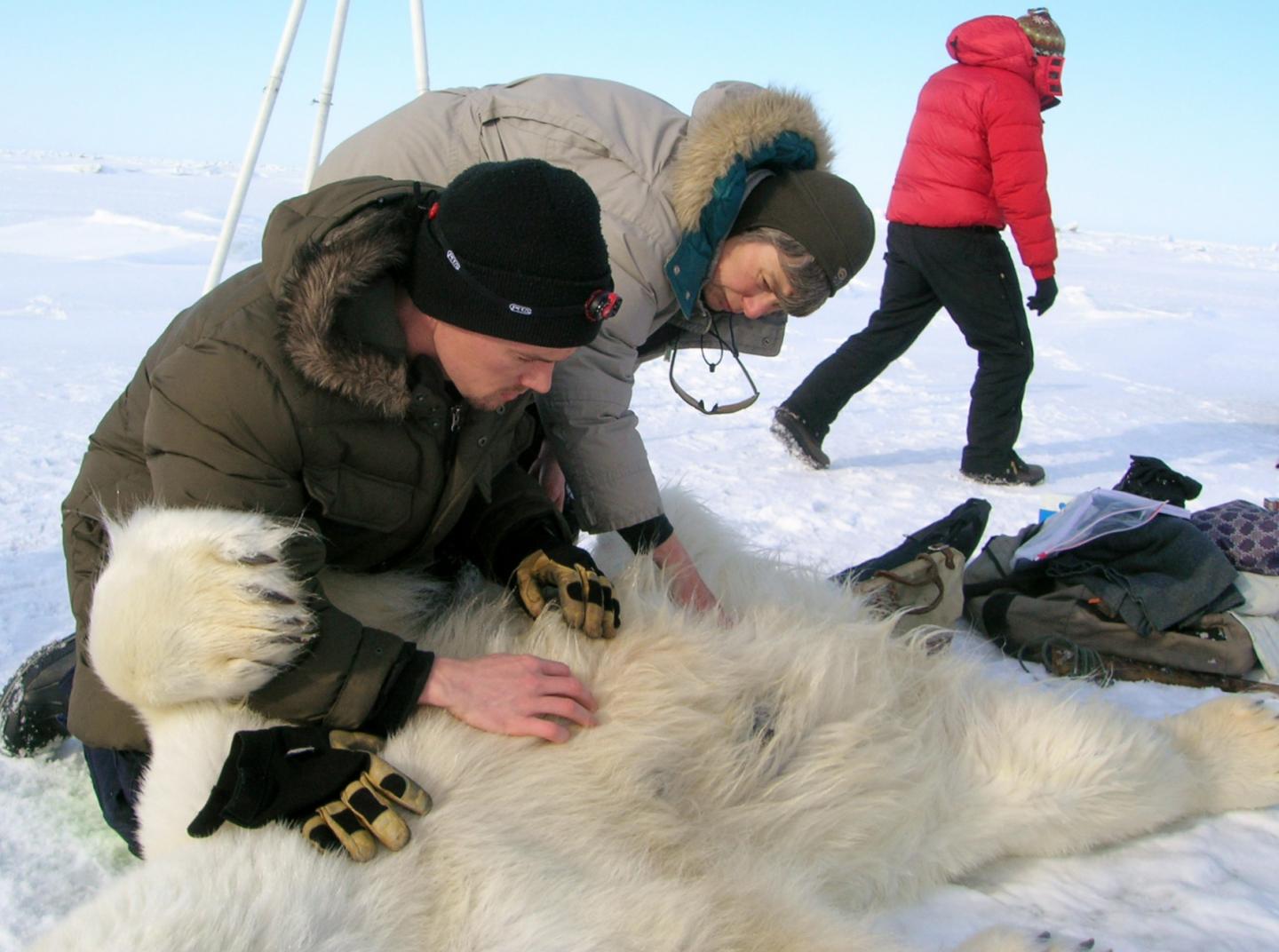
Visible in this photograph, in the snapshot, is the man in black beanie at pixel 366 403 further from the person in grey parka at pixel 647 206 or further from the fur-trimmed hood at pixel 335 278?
the person in grey parka at pixel 647 206

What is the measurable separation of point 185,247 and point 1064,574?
39.0 ft

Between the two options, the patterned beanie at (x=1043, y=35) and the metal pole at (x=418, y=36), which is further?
the metal pole at (x=418, y=36)

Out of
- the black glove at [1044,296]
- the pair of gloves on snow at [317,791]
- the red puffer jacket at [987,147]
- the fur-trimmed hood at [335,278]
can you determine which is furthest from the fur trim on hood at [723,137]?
the black glove at [1044,296]

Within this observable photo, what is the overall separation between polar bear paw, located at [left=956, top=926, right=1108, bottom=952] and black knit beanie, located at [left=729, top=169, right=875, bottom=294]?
1.44 metres

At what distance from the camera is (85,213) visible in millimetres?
15453

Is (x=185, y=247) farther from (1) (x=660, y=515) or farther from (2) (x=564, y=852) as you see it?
(2) (x=564, y=852)

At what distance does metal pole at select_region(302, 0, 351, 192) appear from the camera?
563 centimetres

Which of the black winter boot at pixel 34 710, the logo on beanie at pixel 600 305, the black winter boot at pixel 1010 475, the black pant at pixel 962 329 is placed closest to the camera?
the logo on beanie at pixel 600 305

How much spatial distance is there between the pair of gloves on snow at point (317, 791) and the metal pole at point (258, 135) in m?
4.59

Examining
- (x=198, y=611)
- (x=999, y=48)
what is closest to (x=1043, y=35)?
(x=999, y=48)

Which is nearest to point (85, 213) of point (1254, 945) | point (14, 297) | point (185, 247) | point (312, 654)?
point (185, 247)

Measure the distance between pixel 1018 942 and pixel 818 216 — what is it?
1573mm

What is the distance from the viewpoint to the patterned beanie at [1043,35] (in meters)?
4.47

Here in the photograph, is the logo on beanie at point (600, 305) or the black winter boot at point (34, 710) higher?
the logo on beanie at point (600, 305)
